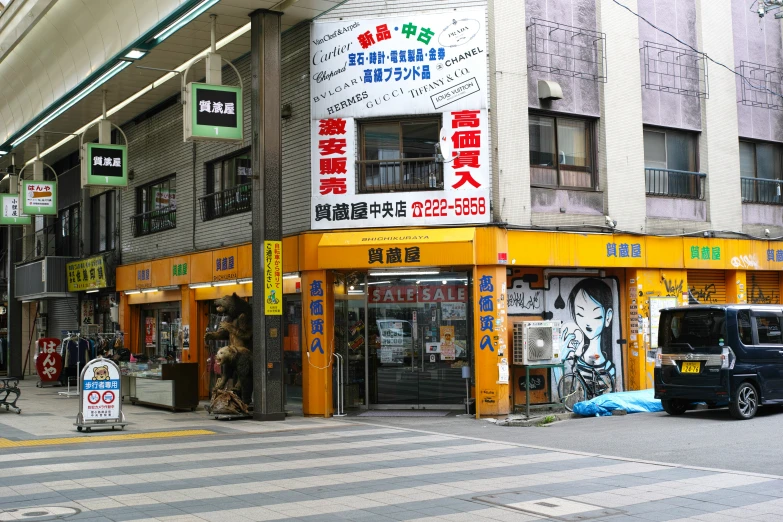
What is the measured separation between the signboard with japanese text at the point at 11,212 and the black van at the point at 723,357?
2104cm

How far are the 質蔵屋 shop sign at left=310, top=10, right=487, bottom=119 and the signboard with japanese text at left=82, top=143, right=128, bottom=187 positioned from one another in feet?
21.5

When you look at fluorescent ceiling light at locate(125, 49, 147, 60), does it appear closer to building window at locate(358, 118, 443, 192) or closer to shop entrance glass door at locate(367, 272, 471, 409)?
building window at locate(358, 118, 443, 192)

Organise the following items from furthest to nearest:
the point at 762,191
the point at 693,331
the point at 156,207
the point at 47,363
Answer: the point at 47,363, the point at 156,207, the point at 762,191, the point at 693,331

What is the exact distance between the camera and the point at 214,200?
834 inches

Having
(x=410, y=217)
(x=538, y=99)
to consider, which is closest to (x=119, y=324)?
(x=410, y=217)

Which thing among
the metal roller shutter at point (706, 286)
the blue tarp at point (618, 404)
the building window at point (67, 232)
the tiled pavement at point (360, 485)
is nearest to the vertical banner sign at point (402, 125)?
the blue tarp at point (618, 404)

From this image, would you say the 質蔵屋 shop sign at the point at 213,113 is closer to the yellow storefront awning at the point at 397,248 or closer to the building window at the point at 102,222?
the yellow storefront awning at the point at 397,248

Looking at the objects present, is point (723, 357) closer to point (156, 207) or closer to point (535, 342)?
point (535, 342)

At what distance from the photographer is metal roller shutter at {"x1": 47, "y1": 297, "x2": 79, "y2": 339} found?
3092 centimetres

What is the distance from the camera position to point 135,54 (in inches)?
710

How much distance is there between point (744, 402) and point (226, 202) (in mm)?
12536

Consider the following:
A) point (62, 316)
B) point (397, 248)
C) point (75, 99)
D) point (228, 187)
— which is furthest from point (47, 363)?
point (397, 248)

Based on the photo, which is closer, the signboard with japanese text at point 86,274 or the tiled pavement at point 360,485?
the tiled pavement at point 360,485

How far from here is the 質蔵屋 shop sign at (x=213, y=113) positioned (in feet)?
51.1
